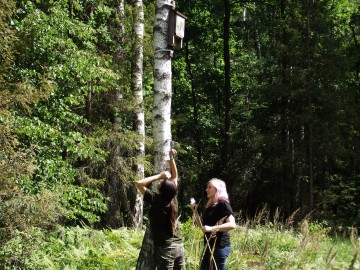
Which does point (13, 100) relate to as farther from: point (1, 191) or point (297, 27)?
point (297, 27)

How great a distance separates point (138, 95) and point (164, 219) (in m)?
6.85

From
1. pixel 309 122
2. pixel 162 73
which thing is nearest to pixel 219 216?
pixel 162 73

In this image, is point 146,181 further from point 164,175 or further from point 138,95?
point 138,95

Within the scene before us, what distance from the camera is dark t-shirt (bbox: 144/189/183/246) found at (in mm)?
4777

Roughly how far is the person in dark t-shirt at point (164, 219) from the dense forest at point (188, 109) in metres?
2.52

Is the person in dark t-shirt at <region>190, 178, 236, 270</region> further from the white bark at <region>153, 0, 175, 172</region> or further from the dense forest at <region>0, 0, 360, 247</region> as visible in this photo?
the dense forest at <region>0, 0, 360, 247</region>

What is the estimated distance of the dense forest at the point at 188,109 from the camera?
7719mm

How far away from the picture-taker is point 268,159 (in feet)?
57.7

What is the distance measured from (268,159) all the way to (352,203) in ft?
15.2

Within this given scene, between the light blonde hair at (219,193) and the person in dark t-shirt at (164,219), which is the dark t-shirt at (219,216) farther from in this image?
the person in dark t-shirt at (164,219)

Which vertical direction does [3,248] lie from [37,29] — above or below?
below

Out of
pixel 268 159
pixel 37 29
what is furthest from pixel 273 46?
pixel 37 29

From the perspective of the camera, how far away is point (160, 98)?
5410mm

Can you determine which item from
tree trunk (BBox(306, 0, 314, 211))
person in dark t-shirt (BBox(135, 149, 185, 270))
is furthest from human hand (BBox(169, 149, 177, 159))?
tree trunk (BBox(306, 0, 314, 211))
